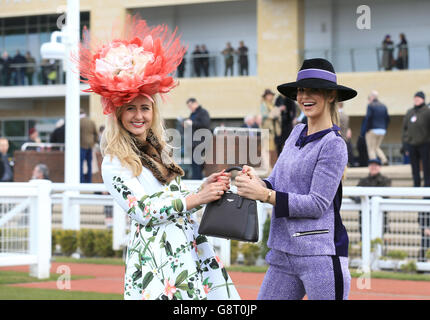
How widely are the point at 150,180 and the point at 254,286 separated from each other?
216 inches

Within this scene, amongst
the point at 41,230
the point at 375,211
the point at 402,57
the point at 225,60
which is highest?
the point at 225,60

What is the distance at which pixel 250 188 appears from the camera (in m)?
3.93

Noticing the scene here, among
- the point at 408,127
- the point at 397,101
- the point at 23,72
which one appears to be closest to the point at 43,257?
the point at 408,127

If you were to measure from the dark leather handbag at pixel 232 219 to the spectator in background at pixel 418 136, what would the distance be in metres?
10.6

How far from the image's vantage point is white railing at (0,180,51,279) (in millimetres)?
9438

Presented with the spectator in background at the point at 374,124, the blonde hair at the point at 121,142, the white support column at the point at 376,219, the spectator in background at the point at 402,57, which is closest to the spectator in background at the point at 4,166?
the spectator in background at the point at 374,124

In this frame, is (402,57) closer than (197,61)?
Yes

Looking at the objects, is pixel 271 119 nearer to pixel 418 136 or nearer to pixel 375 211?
pixel 418 136

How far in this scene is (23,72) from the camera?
32.8 m

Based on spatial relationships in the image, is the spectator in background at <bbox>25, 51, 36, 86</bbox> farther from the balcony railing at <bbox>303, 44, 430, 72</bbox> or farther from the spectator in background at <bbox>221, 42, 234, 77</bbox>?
the balcony railing at <bbox>303, 44, 430, 72</bbox>

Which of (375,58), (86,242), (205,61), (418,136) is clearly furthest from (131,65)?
(205,61)

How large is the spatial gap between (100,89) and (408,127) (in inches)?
431

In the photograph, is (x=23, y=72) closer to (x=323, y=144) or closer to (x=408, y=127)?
(x=408, y=127)

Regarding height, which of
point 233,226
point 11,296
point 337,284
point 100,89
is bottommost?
point 11,296
